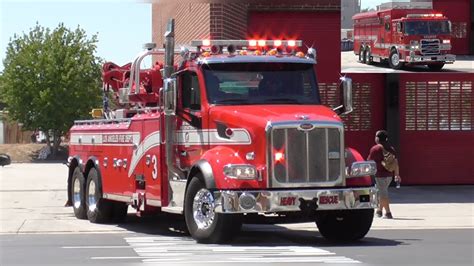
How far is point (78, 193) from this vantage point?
772 inches

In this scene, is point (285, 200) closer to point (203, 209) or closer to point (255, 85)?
point (203, 209)

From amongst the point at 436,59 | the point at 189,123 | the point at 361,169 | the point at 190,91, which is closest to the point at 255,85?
the point at 190,91

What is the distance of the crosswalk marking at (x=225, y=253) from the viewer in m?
12.5

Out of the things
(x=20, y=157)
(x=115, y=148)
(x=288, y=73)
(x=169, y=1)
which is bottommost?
(x=20, y=157)

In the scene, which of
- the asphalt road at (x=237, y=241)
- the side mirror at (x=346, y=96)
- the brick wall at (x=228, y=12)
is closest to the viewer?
the asphalt road at (x=237, y=241)

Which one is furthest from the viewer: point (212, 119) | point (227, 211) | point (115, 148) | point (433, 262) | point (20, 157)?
point (20, 157)

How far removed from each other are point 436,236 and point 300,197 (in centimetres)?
309

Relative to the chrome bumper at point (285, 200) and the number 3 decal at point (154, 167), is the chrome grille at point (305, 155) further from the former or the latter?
the number 3 decal at point (154, 167)

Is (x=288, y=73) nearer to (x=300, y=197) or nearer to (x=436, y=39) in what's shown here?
(x=300, y=197)

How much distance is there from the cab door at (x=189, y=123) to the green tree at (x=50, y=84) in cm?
3935

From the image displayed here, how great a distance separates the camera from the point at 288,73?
15297 millimetres

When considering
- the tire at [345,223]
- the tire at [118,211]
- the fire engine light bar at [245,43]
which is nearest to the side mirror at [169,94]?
the fire engine light bar at [245,43]

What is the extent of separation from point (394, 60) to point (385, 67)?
2.87 feet

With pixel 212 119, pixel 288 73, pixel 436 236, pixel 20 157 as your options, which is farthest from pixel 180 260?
pixel 20 157
